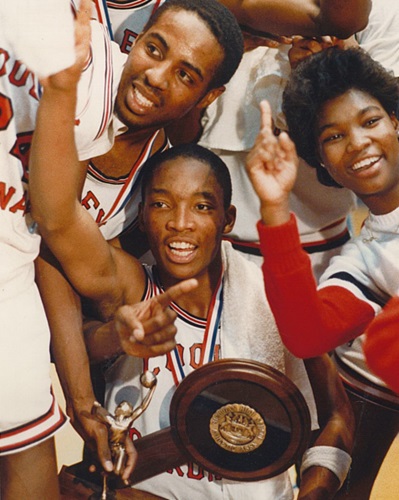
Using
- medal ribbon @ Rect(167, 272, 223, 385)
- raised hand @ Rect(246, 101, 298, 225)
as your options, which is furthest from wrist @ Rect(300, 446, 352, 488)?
raised hand @ Rect(246, 101, 298, 225)

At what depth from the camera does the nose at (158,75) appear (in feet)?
2.27

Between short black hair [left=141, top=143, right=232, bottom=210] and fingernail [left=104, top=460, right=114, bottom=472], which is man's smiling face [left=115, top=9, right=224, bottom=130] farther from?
fingernail [left=104, top=460, right=114, bottom=472]

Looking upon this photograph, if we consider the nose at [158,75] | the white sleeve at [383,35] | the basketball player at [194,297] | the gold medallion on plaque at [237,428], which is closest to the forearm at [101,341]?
the basketball player at [194,297]

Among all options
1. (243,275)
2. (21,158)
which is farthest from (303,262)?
(21,158)

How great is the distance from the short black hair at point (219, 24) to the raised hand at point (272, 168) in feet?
0.39

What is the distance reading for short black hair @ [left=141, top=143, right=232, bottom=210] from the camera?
75 cm

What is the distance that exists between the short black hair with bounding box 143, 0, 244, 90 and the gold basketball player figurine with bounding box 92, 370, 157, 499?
270 millimetres

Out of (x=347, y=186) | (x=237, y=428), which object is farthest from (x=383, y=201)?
(x=237, y=428)

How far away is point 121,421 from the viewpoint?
0.66m

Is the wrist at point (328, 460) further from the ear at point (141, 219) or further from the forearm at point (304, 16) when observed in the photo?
the forearm at point (304, 16)

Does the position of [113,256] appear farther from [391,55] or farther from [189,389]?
[391,55]

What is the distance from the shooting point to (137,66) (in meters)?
0.70

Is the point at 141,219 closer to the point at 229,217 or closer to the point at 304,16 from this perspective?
the point at 229,217

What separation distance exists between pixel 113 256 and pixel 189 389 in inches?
5.3
